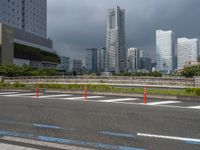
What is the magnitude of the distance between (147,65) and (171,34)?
35682 millimetres

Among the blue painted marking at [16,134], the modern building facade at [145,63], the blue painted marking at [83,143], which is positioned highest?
the modern building facade at [145,63]

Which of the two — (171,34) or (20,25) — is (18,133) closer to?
(20,25)

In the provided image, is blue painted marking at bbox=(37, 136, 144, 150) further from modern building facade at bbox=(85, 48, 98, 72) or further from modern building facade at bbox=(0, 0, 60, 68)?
modern building facade at bbox=(85, 48, 98, 72)

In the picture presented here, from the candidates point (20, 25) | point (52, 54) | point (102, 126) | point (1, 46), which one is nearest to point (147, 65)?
point (52, 54)

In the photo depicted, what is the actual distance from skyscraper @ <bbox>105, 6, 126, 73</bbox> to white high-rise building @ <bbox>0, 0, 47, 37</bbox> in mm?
39560

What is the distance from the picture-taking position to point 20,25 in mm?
117438

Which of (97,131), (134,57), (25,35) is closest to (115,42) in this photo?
(134,57)

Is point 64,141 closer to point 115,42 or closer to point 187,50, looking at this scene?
point 115,42

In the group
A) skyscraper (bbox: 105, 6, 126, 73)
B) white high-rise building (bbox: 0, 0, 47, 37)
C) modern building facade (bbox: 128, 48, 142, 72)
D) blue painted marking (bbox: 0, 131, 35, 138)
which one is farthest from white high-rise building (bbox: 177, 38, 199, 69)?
blue painted marking (bbox: 0, 131, 35, 138)

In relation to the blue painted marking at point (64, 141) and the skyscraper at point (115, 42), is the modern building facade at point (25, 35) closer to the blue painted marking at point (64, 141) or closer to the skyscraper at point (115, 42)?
the skyscraper at point (115, 42)

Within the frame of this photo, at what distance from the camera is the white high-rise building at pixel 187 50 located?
16625 centimetres

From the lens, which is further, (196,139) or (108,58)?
(108,58)

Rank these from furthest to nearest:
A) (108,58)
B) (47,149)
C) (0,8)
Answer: (108,58) < (0,8) < (47,149)

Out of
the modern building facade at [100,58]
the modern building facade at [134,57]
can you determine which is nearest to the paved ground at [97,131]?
the modern building facade at [134,57]
